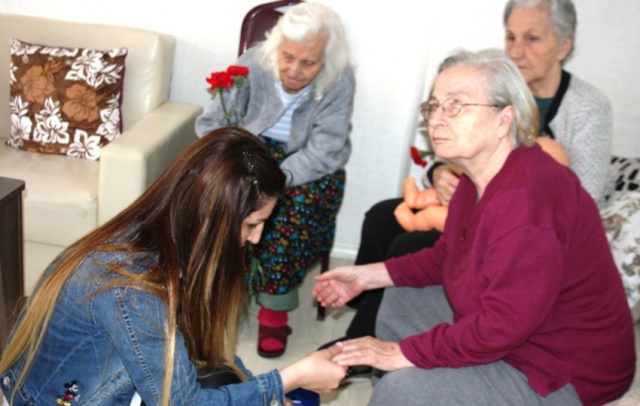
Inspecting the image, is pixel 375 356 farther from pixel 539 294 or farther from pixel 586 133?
pixel 586 133

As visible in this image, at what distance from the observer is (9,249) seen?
185cm

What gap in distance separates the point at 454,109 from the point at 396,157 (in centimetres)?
144

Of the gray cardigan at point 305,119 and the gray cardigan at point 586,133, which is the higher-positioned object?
the gray cardigan at point 586,133

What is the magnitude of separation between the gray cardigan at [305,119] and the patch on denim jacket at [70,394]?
124 centimetres

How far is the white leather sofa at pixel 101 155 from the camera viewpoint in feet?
7.88

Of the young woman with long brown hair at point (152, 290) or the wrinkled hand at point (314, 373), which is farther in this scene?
the wrinkled hand at point (314, 373)

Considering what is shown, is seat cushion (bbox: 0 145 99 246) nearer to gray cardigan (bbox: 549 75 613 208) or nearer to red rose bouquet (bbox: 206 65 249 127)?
red rose bouquet (bbox: 206 65 249 127)

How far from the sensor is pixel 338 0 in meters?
2.86

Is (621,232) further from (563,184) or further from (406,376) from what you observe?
(406,376)

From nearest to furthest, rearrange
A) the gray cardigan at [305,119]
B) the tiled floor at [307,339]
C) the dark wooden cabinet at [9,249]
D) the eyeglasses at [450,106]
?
the eyeglasses at [450,106] → the dark wooden cabinet at [9,249] → the tiled floor at [307,339] → the gray cardigan at [305,119]

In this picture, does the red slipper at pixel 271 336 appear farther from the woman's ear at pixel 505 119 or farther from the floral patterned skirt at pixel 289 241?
the woman's ear at pixel 505 119

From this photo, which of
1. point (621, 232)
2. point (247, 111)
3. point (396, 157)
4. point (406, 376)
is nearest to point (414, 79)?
point (396, 157)

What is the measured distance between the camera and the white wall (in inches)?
105

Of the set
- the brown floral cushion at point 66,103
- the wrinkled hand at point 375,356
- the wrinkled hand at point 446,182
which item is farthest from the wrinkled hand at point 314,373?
the brown floral cushion at point 66,103
